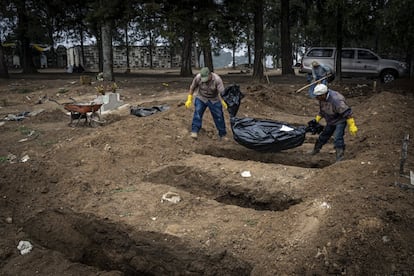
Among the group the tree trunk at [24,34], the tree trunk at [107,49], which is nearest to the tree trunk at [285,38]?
the tree trunk at [107,49]

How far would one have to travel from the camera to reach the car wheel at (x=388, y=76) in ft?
60.8

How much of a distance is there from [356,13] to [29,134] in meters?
11.0

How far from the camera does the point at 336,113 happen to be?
684 cm

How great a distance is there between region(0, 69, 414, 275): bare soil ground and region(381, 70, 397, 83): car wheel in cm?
975

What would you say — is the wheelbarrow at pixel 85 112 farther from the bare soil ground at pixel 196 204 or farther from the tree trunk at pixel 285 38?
the tree trunk at pixel 285 38

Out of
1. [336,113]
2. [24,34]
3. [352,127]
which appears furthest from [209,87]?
[24,34]

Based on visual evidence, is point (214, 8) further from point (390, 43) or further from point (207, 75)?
point (207, 75)

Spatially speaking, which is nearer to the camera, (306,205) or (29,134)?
(306,205)

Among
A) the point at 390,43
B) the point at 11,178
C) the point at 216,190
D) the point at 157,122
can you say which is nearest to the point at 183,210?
the point at 216,190

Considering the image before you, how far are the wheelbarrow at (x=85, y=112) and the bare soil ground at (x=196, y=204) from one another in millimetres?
508

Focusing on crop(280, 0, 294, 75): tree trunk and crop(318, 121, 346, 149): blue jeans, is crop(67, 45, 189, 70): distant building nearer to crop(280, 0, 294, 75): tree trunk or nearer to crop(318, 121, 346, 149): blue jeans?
crop(280, 0, 294, 75): tree trunk

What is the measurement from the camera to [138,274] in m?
5.02

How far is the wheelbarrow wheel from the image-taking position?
1036 centimetres

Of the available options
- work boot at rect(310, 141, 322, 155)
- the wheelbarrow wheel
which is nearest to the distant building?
the wheelbarrow wheel
